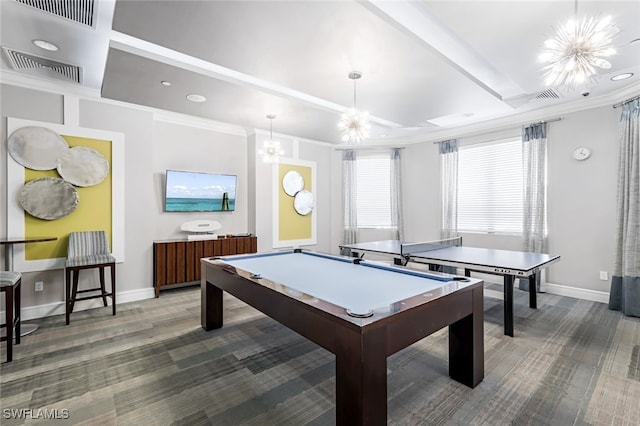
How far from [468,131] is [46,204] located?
6553 mm

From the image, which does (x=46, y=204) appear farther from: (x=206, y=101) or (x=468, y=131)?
(x=468, y=131)

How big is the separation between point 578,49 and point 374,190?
194 inches

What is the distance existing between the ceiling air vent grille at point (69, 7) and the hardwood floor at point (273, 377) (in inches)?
113

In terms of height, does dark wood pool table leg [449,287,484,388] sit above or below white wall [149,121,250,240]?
below

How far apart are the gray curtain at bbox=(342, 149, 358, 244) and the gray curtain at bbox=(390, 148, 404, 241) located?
83 centimetres

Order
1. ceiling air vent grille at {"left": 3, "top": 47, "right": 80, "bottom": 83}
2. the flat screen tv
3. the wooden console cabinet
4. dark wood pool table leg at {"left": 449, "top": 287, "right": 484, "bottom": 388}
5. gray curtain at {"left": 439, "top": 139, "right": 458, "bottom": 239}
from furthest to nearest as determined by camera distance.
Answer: gray curtain at {"left": 439, "top": 139, "right": 458, "bottom": 239} < the flat screen tv < the wooden console cabinet < ceiling air vent grille at {"left": 3, "top": 47, "right": 80, "bottom": 83} < dark wood pool table leg at {"left": 449, "top": 287, "right": 484, "bottom": 388}

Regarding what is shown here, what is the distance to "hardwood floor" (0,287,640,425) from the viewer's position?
1.85m

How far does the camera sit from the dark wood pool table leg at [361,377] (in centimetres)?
131

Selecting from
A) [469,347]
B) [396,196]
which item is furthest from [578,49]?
[396,196]

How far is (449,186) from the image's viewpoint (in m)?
5.72

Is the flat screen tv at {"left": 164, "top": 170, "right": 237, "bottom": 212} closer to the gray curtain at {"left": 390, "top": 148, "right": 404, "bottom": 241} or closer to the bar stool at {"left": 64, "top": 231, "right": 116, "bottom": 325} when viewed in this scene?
the bar stool at {"left": 64, "top": 231, "right": 116, "bottom": 325}

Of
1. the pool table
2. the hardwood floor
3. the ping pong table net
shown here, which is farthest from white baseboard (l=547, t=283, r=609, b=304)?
the pool table

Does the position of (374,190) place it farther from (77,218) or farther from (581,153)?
(77,218)

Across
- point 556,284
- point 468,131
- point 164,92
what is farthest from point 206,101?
point 556,284
